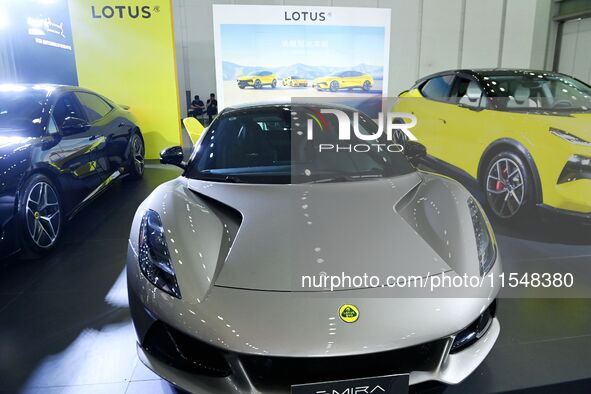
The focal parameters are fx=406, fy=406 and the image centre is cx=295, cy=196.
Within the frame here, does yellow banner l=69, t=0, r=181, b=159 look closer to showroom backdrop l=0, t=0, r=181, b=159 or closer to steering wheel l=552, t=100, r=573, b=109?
showroom backdrop l=0, t=0, r=181, b=159

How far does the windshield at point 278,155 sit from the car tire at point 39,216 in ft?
4.11

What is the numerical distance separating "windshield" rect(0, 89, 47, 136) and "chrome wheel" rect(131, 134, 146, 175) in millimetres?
1418

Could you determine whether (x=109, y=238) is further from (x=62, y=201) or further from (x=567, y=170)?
(x=567, y=170)

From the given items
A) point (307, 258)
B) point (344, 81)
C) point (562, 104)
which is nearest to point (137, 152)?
point (344, 81)

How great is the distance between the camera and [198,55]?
9812mm

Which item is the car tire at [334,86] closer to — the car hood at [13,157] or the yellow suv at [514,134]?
the yellow suv at [514,134]

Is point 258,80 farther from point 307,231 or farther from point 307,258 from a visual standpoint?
point 307,258

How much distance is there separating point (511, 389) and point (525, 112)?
2.34 metres

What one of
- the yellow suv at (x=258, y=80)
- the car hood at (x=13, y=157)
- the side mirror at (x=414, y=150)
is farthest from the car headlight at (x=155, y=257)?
the yellow suv at (x=258, y=80)

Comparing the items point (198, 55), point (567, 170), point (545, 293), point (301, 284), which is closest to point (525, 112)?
point (567, 170)

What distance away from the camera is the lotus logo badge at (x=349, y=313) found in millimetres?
1141

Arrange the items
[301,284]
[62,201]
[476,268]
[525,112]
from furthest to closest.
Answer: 1. [525,112]
2. [62,201]
3. [476,268]
4. [301,284]

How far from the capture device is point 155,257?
1.38 m

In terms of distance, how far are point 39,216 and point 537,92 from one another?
409 centimetres
